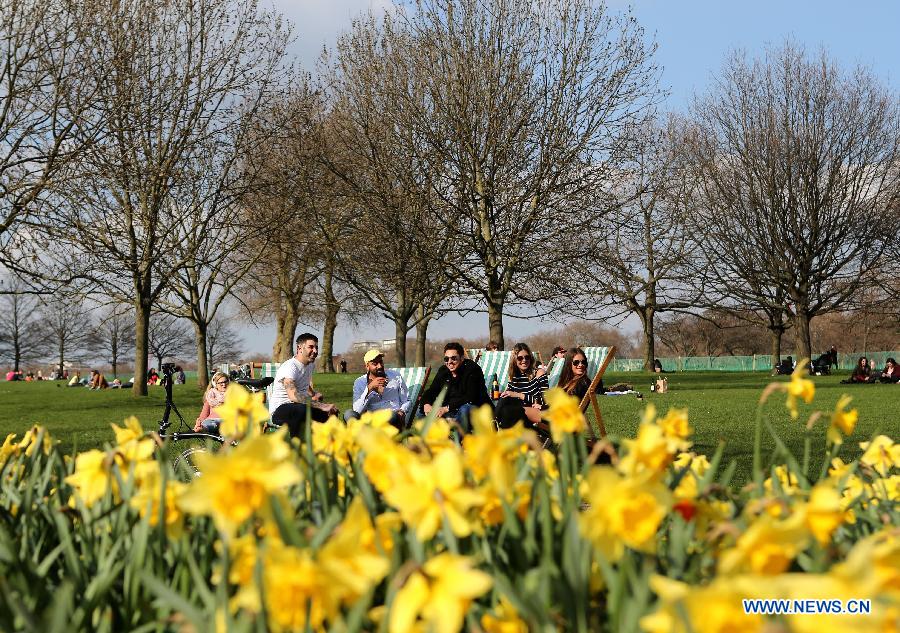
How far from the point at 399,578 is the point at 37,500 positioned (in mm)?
1732

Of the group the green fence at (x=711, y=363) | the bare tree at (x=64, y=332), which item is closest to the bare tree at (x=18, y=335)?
the bare tree at (x=64, y=332)

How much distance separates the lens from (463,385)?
27.7 feet

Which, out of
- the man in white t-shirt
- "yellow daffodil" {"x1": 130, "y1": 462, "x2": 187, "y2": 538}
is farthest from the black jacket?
"yellow daffodil" {"x1": 130, "y1": 462, "x2": 187, "y2": 538}

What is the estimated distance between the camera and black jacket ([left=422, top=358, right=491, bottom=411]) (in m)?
8.29

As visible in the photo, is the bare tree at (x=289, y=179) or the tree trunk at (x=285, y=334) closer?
the bare tree at (x=289, y=179)

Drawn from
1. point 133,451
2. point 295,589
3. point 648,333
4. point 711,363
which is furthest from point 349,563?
point 711,363

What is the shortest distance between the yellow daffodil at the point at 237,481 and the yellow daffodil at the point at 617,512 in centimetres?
45

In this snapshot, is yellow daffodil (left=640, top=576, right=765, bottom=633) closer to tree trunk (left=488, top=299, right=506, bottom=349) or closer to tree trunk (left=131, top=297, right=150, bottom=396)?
tree trunk (left=488, top=299, right=506, bottom=349)

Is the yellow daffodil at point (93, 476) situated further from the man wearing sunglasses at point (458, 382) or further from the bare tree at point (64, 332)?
the bare tree at point (64, 332)

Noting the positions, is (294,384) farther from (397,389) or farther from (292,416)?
(397,389)

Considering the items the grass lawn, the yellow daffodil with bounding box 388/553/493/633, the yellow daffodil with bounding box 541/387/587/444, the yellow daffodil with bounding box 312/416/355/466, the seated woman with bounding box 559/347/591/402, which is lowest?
the grass lawn

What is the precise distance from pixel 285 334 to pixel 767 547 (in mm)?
37020

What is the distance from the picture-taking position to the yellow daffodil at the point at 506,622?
1.45 metres

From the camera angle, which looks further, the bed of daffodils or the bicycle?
the bicycle
